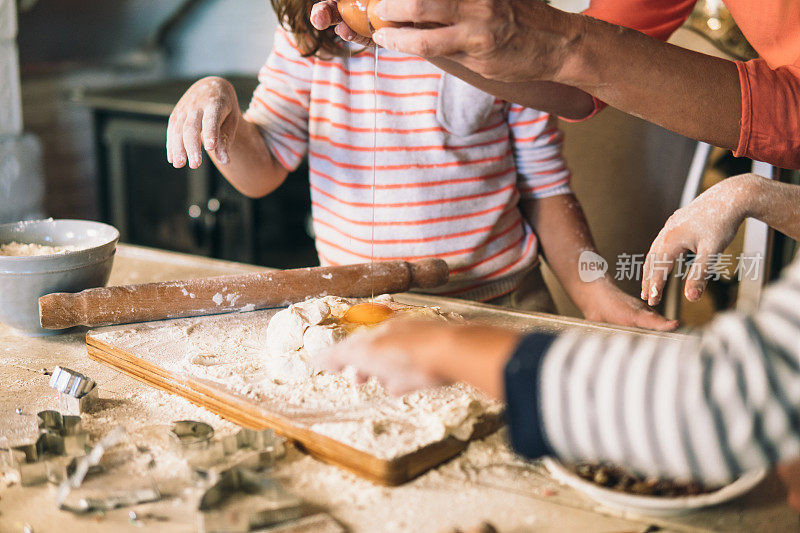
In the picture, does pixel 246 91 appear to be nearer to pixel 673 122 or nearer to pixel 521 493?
pixel 673 122

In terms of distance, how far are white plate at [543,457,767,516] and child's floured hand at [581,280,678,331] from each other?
1.55ft

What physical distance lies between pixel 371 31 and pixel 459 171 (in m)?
0.49

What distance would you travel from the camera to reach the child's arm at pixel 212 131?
45.5 inches

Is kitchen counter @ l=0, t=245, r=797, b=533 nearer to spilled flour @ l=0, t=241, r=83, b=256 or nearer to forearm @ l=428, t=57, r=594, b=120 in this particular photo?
spilled flour @ l=0, t=241, r=83, b=256

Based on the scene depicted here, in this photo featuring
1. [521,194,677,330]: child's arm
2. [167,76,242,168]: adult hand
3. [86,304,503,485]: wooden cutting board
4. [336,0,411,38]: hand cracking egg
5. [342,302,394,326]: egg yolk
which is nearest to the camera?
[86,304,503,485]: wooden cutting board

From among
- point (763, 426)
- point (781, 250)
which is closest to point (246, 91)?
point (781, 250)

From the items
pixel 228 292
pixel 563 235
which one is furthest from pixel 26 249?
pixel 563 235

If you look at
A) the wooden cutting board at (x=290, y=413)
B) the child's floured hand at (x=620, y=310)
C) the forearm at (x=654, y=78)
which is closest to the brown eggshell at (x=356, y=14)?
the forearm at (x=654, y=78)

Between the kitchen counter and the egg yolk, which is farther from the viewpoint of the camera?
the egg yolk

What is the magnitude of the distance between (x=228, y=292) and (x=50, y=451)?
1.34 feet

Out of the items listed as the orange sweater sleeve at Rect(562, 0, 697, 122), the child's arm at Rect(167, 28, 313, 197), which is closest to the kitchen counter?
the child's arm at Rect(167, 28, 313, 197)

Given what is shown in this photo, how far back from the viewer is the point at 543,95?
47.8 inches

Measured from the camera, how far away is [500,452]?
809 millimetres

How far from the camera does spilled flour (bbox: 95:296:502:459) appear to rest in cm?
80
